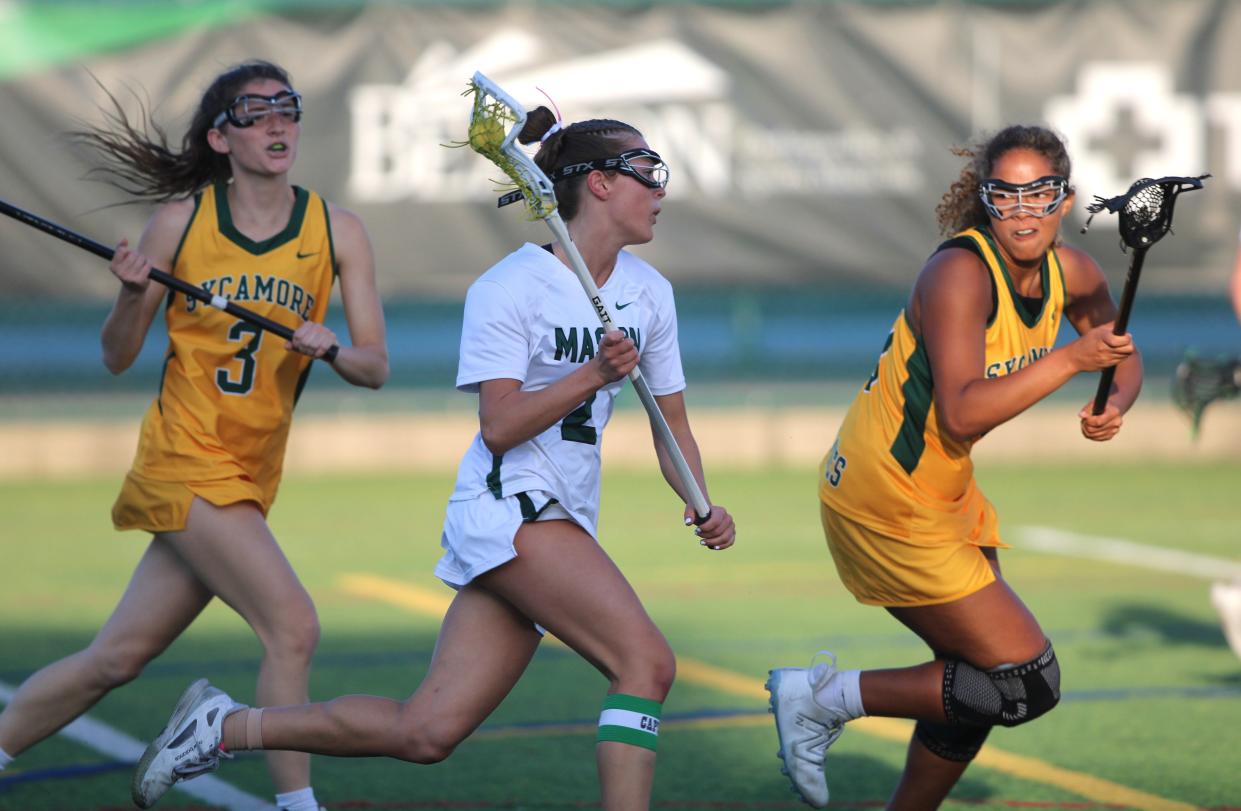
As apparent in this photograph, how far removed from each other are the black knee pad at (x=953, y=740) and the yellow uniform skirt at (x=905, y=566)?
1.22 feet

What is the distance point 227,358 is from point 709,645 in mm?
3810

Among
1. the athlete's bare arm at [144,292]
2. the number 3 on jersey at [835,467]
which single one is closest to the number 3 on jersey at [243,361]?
the athlete's bare arm at [144,292]

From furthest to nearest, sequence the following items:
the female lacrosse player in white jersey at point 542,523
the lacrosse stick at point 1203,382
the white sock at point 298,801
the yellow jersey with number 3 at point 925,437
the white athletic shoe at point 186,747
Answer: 1. the lacrosse stick at point 1203,382
2. the white sock at point 298,801
3. the yellow jersey with number 3 at point 925,437
4. the white athletic shoe at point 186,747
5. the female lacrosse player in white jersey at point 542,523

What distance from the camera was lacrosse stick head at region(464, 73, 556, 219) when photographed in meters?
4.56

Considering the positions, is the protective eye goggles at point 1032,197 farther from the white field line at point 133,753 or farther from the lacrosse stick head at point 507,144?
the white field line at point 133,753

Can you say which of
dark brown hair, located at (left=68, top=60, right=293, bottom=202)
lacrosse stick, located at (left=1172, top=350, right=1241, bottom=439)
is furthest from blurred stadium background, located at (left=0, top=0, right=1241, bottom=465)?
dark brown hair, located at (left=68, top=60, right=293, bottom=202)

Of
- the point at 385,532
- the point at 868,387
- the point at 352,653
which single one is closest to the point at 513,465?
the point at 868,387

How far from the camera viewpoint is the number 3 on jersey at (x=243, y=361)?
5.58m

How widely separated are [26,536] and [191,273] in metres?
7.59

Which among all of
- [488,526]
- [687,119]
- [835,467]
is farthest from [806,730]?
[687,119]

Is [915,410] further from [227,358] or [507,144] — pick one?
[227,358]

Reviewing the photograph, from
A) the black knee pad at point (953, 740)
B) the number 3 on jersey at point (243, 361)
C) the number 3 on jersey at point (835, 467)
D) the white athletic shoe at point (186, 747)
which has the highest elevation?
the number 3 on jersey at point (243, 361)

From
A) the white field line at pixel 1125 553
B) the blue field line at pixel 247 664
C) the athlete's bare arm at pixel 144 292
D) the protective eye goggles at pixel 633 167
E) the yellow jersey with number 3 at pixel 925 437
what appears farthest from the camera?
the white field line at pixel 1125 553

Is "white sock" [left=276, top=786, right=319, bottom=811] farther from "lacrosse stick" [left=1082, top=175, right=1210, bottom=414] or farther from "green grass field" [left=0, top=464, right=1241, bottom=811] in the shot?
"lacrosse stick" [left=1082, top=175, right=1210, bottom=414]
